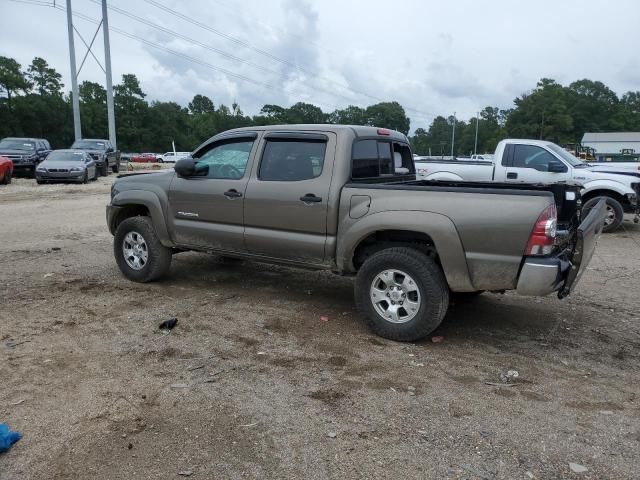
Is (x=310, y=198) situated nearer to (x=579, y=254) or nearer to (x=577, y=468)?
(x=579, y=254)

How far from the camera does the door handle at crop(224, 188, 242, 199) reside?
218 inches

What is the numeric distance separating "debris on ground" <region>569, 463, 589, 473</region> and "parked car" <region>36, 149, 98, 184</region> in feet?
66.5

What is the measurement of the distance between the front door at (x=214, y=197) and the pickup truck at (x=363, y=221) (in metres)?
0.01

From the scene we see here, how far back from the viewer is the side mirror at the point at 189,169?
576cm

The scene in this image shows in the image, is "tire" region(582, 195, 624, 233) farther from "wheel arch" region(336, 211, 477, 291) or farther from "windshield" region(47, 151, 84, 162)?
"windshield" region(47, 151, 84, 162)

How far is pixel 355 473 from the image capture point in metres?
2.80

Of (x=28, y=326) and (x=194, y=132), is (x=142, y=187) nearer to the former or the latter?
(x=28, y=326)

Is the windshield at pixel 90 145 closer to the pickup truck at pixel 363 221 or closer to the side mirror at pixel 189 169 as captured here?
the pickup truck at pixel 363 221

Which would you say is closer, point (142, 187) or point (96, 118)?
point (142, 187)

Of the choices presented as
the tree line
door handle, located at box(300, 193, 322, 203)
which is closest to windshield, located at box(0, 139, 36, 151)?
door handle, located at box(300, 193, 322, 203)

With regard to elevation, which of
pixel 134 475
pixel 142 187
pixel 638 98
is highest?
pixel 638 98

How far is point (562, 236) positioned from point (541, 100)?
309 ft

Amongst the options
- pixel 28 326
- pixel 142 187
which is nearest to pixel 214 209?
pixel 142 187

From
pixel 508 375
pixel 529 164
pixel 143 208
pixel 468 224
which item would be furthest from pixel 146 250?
pixel 529 164
